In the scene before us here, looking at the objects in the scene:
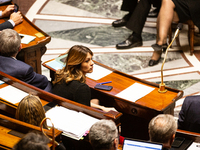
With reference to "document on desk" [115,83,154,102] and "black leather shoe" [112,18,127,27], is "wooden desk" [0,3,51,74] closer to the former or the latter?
"document on desk" [115,83,154,102]

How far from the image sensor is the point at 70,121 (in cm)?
227

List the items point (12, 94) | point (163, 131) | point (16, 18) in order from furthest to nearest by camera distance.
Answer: point (16, 18), point (12, 94), point (163, 131)

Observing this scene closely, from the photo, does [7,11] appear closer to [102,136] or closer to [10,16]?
[10,16]

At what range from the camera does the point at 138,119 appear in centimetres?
292

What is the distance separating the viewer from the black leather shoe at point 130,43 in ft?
Result: 16.8

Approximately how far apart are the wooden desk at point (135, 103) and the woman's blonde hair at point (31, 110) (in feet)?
2.94

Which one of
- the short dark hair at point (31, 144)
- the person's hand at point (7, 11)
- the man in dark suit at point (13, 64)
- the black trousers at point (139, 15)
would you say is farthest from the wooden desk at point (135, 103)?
the black trousers at point (139, 15)

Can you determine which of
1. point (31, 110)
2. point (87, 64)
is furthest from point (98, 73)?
point (31, 110)

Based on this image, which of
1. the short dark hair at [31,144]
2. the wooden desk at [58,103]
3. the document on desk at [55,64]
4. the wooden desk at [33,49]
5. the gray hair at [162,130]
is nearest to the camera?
the short dark hair at [31,144]

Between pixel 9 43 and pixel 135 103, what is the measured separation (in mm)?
1322

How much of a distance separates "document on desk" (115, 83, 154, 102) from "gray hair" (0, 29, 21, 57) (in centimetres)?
110

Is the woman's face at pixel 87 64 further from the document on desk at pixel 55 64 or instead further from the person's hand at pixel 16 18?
the person's hand at pixel 16 18

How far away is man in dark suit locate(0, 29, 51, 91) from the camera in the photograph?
3.03 m

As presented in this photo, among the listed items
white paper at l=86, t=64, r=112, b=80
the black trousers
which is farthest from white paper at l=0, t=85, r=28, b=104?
the black trousers
